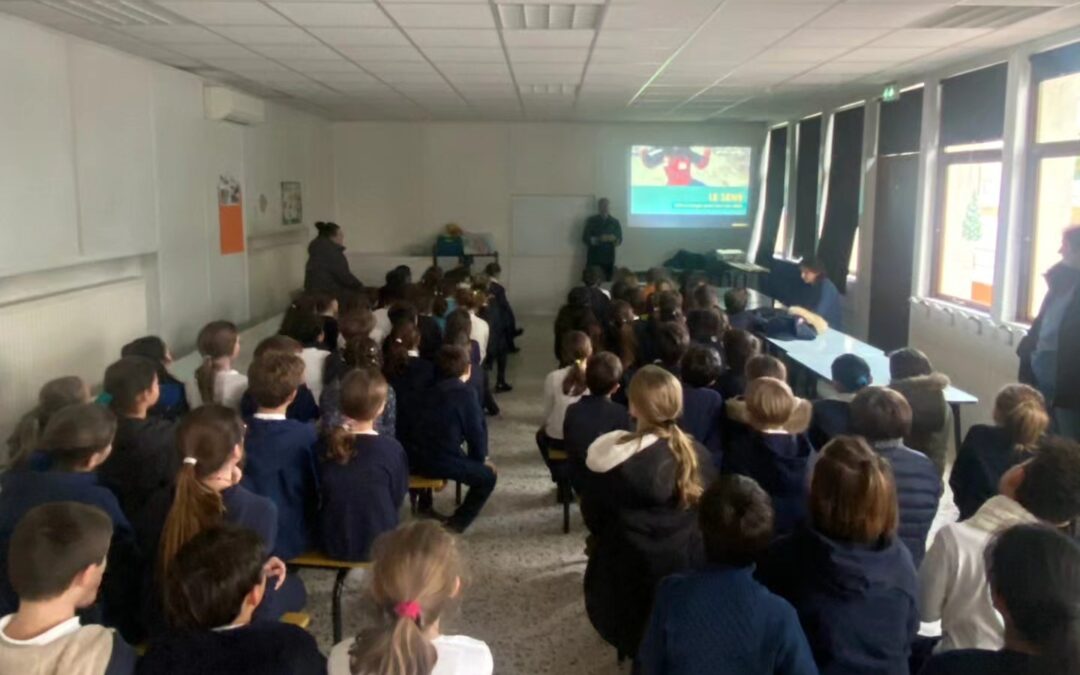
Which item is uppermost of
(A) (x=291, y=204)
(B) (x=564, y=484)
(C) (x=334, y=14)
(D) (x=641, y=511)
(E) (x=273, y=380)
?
(C) (x=334, y=14)

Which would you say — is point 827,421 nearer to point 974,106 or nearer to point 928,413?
point 928,413

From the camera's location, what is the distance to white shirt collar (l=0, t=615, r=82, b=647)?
1767 millimetres

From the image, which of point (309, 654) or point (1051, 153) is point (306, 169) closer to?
point (1051, 153)

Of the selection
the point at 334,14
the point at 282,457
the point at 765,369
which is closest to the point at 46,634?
the point at 282,457

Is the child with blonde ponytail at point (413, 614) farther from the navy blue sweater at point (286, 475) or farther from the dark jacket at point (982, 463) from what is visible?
the dark jacket at point (982, 463)

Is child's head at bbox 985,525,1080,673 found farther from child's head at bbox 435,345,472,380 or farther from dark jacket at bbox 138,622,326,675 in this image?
child's head at bbox 435,345,472,380

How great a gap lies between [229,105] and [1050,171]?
661 centimetres

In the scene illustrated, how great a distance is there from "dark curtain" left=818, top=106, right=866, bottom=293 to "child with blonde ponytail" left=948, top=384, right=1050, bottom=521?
250 inches

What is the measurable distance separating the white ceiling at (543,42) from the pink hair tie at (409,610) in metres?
3.73

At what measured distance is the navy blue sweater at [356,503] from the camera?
3164 mm

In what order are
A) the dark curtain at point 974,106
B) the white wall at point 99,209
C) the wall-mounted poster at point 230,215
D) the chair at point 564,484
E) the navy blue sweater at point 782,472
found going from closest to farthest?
the navy blue sweater at point 782,472 < the chair at point 564,484 < the white wall at point 99,209 < the dark curtain at point 974,106 < the wall-mounted poster at point 230,215

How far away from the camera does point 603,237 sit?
42.1 ft

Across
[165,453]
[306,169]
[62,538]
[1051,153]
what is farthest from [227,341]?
[306,169]

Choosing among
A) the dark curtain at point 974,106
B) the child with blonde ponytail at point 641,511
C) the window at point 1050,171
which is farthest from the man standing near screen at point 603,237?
the child with blonde ponytail at point 641,511
